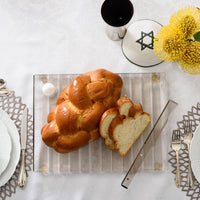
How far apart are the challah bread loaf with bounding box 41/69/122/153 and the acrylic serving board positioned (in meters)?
0.07

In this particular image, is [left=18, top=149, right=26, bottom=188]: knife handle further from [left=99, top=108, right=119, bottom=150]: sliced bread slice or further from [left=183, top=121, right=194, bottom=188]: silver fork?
[left=183, top=121, right=194, bottom=188]: silver fork

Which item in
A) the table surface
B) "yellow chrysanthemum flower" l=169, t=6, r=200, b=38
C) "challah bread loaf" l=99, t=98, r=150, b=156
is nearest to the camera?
"yellow chrysanthemum flower" l=169, t=6, r=200, b=38

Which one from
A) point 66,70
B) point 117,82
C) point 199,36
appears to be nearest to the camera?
point 199,36

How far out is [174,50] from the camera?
3.13 ft

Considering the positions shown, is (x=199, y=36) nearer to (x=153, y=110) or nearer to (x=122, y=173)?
(x=153, y=110)

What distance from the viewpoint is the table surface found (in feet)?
3.78

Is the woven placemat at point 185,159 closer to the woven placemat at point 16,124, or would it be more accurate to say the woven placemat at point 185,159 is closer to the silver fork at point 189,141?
the silver fork at point 189,141

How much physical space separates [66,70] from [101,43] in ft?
0.58

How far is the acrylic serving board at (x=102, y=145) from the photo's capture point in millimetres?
1122

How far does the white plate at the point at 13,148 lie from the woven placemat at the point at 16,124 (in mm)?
25

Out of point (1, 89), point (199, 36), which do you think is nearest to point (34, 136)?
point (1, 89)

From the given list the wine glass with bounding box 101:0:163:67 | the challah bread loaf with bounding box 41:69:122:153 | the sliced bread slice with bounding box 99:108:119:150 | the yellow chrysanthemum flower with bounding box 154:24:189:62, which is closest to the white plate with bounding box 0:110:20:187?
the challah bread loaf with bounding box 41:69:122:153

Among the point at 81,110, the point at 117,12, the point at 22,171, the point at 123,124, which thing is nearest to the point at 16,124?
the point at 22,171

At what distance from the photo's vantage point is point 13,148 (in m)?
1.11
